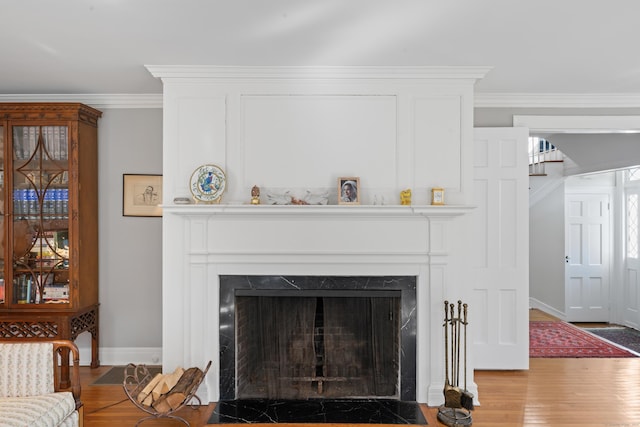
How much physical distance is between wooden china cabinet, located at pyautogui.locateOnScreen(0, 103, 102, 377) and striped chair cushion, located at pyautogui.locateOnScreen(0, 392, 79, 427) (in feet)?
4.03

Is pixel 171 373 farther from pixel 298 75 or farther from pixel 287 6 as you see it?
pixel 287 6

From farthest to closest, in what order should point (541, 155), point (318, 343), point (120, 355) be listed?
point (541, 155) → point (120, 355) → point (318, 343)

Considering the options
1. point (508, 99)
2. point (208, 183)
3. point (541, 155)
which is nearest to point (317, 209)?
point (208, 183)

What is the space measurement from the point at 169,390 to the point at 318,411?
3.33 ft

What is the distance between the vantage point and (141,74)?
3533 millimetres

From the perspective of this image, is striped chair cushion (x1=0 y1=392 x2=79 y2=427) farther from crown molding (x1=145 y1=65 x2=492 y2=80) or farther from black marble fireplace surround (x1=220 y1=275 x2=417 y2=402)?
crown molding (x1=145 y1=65 x2=492 y2=80)

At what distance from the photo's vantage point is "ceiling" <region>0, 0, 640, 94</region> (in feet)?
7.77

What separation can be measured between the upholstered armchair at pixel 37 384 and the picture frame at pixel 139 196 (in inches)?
62.8

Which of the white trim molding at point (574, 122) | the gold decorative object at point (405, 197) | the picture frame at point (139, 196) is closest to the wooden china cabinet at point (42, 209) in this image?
the picture frame at point (139, 196)

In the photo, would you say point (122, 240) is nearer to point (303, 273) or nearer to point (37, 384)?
point (37, 384)

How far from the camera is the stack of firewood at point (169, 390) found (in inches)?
116

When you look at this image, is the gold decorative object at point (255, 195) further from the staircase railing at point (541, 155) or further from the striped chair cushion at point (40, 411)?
the staircase railing at point (541, 155)

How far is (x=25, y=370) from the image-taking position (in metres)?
2.71

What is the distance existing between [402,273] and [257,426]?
1.43 metres
